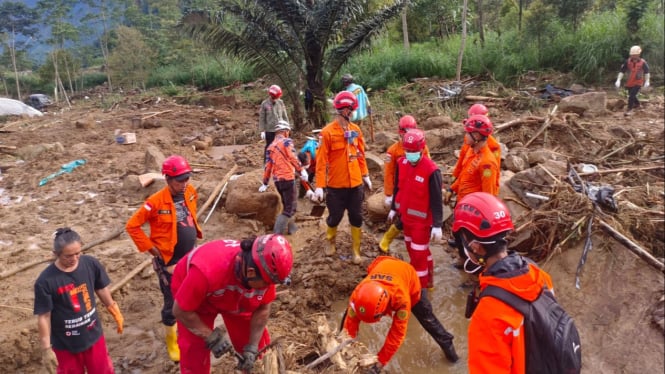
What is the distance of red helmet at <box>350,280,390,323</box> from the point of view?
304 centimetres

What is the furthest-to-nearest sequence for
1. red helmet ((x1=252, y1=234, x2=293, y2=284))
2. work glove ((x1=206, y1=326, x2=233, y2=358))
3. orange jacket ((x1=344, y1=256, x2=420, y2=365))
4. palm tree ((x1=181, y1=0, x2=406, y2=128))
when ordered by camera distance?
palm tree ((x1=181, y1=0, x2=406, y2=128)) → orange jacket ((x1=344, y1=256, x2=420, y2=365)) → work glove ((x1=206, y1=326, x2=233, y2=358)) → red helmet ((x1=252, y1=234, x2=293, y2=284))

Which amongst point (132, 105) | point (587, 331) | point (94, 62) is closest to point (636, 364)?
point (587, 331)

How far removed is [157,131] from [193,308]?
12.1m

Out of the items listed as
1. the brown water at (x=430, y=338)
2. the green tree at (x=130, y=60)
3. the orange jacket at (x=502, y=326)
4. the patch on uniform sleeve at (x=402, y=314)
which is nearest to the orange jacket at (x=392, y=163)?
the brown water at (x=430, y=338)

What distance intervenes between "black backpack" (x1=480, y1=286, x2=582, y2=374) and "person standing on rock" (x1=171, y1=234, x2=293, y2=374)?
3.76 feet

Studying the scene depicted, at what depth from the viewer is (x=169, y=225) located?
3.75 metres

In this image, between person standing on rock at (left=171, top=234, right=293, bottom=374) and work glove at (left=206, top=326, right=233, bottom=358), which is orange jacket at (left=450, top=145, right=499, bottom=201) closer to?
person standing on rock at (left=171, top=234, right=293, bottom=374)

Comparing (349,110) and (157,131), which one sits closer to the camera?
(349,110)

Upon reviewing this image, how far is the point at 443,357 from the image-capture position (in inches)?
159

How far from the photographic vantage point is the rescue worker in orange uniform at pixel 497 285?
68.5 inches

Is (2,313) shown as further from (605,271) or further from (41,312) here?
(605,271)

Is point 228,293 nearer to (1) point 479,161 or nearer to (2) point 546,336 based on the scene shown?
(2) point 546,336

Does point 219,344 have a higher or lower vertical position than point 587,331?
higher

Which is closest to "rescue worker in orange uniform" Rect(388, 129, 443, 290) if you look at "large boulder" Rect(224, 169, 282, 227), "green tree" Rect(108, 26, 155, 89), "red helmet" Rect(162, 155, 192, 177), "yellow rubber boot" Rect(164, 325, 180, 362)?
"red helmet" Rect(162, 155, 192, 177)
